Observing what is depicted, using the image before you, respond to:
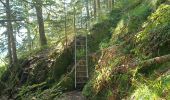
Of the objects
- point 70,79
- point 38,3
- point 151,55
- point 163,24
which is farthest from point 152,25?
point 70,79

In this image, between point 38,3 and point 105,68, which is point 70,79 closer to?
point 105,68

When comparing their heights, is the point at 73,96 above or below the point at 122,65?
below

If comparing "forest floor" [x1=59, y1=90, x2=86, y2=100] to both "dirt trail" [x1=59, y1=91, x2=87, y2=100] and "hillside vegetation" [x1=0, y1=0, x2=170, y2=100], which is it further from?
"hillside vegetation" [x1=0, y1=0, x2=170, y2=100]

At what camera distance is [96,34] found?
601 inches

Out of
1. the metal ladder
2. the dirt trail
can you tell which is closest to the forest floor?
the dirt trail

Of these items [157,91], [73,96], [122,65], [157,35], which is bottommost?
[73,96]

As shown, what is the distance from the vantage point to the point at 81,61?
45.3 feet

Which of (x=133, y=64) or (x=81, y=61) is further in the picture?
(x=81, y=61)

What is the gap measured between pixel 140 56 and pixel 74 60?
20.6ft

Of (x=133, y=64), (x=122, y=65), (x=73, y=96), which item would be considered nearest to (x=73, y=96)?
(x=73, y=96)

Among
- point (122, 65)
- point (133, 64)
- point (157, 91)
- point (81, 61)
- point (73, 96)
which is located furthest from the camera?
point (81, 61)

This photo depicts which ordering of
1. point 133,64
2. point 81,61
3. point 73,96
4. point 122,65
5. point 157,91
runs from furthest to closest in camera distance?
point 81,61 < point 73,96 < point 122,65 < point 133,64 < point 157,91

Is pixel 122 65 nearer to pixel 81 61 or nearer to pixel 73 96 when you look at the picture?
pixel 73 96

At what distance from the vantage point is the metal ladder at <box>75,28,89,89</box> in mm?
13320
